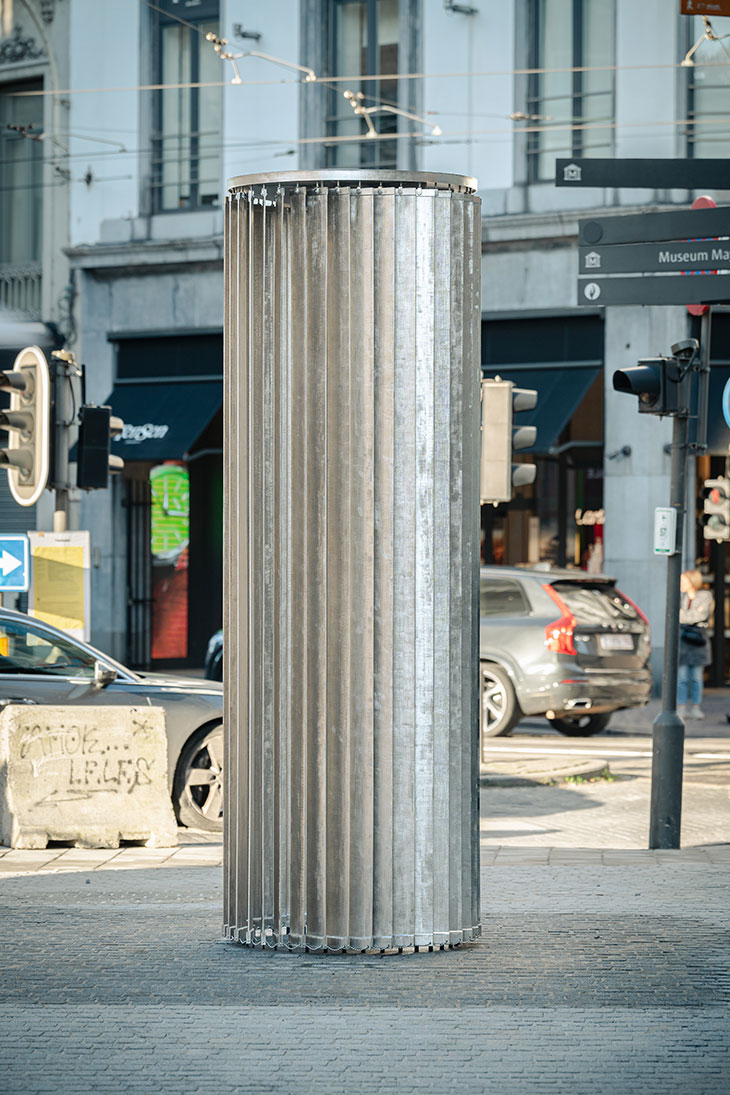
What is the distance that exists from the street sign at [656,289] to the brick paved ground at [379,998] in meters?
3.09

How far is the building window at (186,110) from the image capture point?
83.7ft

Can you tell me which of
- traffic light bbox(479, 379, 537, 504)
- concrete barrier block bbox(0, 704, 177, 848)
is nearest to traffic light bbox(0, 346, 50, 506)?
concrete barrier block bbox(0, 704, 177, 848)

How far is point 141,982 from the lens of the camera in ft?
21.0

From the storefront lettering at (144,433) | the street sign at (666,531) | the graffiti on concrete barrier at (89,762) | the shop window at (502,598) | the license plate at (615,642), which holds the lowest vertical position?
the graffiti on concrete barrier at (89,762)

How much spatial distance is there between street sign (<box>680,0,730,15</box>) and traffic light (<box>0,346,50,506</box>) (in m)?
6.98

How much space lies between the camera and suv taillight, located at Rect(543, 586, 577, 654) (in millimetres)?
17000

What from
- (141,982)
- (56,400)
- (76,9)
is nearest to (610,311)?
(76,9)

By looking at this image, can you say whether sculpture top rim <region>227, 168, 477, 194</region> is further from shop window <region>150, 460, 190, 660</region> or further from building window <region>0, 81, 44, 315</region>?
building window <region>0, 81, 44, 315</region>

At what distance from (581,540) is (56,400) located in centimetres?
1209

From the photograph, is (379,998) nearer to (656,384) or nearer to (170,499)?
(656,384)

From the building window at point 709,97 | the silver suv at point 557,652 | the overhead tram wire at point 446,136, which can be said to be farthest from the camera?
the overhead tram wire at point 446,136

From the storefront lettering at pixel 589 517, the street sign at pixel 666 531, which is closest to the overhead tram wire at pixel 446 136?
the storefront lettering at pixel 589 517

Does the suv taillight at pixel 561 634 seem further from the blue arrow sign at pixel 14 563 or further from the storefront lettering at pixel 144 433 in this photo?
the storefront lettering at pixel 144 433

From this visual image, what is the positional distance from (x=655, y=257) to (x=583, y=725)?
31.8 feet
